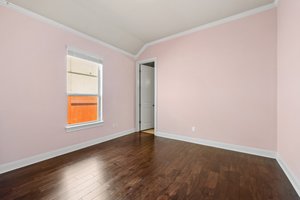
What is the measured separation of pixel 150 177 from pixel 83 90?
256cm

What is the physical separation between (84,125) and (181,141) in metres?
2.58

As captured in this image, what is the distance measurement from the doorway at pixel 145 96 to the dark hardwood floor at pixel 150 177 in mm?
2025

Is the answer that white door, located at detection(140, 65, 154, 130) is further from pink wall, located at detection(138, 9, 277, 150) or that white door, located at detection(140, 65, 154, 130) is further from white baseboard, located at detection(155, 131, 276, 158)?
white baseboard, located at detection(155, 131, 276, 158)

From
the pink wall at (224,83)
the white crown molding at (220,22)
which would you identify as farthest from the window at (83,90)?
the white crown molding at (220,22)

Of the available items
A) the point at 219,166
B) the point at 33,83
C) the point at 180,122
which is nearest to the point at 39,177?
the point at 33,83

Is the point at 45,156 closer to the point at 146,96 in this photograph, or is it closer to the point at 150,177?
the point at 150,177

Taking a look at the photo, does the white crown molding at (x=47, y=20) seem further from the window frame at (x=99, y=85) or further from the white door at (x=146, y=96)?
the white door at (x=146, y=96)

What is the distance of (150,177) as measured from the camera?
6.56ft

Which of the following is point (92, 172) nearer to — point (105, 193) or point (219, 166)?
point (105, 193)

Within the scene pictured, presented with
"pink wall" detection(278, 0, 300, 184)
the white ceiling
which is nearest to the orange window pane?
the white ceiling

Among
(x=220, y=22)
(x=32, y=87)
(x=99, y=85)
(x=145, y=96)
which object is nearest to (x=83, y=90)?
(x=99, y=85)

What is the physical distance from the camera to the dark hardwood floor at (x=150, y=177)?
1.63 meters

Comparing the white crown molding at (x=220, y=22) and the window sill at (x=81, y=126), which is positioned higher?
the white crown molding at (x=220, y=22)

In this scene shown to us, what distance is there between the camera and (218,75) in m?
3.22
